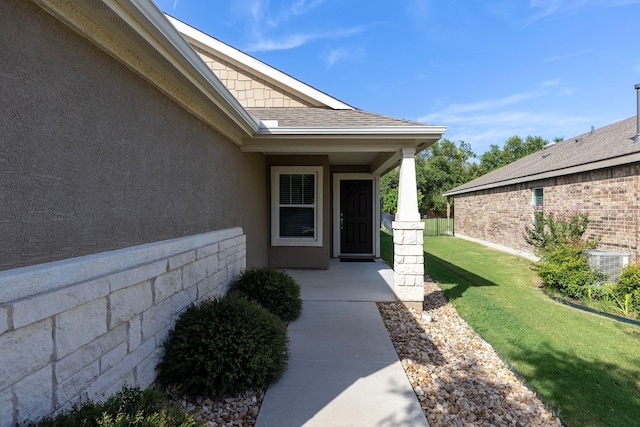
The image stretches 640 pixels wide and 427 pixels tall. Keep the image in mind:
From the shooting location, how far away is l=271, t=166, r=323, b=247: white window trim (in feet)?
28.3

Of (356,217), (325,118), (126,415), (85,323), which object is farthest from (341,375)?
(356,217)

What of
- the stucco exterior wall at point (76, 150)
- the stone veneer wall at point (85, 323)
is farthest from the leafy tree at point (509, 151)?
the stone veneer wall at point (85, 323)

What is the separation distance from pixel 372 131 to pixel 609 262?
242 inches

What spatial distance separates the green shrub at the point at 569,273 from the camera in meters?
7.48

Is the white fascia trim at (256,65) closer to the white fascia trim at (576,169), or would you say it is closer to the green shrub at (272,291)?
the green shrub at (272,291)

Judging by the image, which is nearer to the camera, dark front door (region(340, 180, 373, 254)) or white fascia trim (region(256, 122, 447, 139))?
white fascia trim (region(256, 122, 447, 139))

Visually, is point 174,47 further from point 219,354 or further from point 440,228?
point 440,228

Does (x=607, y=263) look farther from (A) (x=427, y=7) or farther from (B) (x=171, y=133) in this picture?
(B) (x=171, y=133)

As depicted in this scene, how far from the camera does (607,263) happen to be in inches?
303

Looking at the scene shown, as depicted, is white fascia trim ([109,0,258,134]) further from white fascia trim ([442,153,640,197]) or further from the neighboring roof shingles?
white fascia trim ([442,153,640,197])

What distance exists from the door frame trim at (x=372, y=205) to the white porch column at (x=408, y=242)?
4.53 m

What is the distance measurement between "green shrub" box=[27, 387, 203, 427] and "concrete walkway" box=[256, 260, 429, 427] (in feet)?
3.26

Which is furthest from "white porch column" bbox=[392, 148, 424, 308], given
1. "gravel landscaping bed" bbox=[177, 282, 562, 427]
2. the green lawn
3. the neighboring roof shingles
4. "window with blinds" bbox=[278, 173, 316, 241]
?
"window with blinds" bbox=[278, 173, 316, 241]

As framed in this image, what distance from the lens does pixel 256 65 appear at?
8062mm
